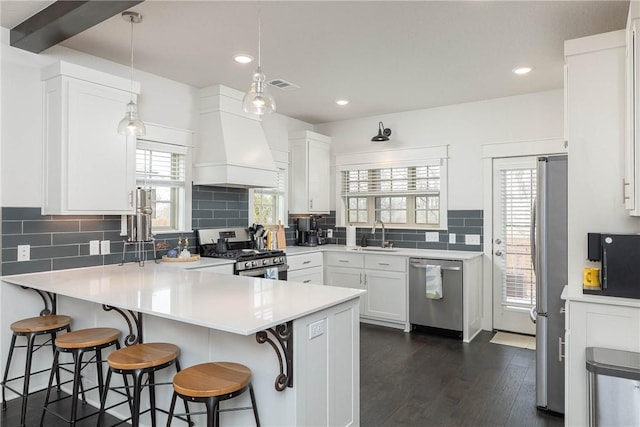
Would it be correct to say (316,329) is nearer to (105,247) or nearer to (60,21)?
(105,247)

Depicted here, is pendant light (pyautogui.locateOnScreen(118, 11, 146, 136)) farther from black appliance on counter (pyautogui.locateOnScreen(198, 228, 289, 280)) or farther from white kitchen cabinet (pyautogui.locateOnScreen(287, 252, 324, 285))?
white kitchen cabinet (pyautogui.locateOnScreen(287, 252, 324, 285))

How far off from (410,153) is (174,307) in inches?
155

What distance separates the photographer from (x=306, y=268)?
4898mm

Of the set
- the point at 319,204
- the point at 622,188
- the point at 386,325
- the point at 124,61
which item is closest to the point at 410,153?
the point at 319,204

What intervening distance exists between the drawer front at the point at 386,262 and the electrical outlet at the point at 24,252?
11.0 feet

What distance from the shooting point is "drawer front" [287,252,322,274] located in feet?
15.3

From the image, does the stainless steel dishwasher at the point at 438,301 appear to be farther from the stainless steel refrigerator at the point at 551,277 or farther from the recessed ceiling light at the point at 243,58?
the recessed ceiling light at the point at 243,58

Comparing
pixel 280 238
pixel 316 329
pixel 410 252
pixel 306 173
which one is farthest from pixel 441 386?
pixel 306 173

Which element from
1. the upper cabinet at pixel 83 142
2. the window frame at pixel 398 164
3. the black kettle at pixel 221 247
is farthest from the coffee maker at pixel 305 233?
the upper cabinet at pixel 83 142

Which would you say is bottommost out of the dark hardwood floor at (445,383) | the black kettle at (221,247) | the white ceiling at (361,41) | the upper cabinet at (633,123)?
the dark hardwood floor at (445,383)

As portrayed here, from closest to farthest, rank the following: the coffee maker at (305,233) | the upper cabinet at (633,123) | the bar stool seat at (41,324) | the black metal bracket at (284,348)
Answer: the black metal bracket at (284,348) < the upper cabinet at (633,123) < the bar stool seat at (41,324) < the coffee maker at (305,233)

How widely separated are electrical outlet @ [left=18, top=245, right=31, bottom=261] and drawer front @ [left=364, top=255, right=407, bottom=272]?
3.34m

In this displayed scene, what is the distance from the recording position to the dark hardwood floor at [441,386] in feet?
8.72

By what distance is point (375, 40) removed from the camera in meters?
3.10
